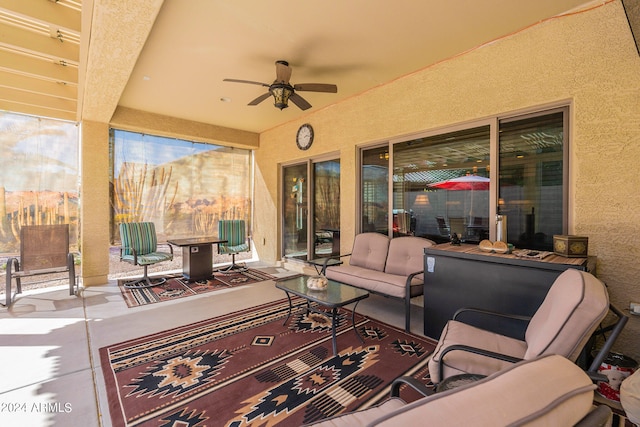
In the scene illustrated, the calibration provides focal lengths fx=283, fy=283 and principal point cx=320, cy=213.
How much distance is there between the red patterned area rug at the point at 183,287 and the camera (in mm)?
4086

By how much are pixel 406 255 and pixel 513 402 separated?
10.4 ft

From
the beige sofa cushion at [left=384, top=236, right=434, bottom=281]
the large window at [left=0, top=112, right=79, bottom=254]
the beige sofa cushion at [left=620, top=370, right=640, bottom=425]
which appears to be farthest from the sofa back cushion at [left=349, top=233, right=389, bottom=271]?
the large window at [left=0, top=112, right=79, bottom=254]

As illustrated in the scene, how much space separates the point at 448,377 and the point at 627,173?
7.67 ft

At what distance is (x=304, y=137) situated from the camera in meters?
5.50

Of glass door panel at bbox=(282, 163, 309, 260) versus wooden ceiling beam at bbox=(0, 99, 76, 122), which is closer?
wooden ceiling beam at bbox=(0, 99, 76, 122)

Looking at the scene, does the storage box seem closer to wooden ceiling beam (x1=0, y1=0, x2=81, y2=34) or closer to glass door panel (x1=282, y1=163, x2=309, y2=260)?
glass door panel (x1=282, y1=163, x2=309, y2=260)

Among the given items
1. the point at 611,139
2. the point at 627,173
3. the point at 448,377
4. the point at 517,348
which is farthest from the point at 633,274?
the point at 448,377

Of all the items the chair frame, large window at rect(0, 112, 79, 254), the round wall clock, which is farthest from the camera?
the round wall clock

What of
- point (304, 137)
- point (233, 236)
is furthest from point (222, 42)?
point (233, 236)

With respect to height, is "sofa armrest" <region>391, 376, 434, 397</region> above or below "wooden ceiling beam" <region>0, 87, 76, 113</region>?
below

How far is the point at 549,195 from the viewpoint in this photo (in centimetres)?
283

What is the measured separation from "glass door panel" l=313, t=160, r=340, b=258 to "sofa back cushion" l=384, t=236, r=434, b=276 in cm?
139

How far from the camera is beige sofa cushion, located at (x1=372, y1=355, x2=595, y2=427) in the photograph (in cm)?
57

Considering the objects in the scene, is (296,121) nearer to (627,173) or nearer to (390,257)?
(390,257)
